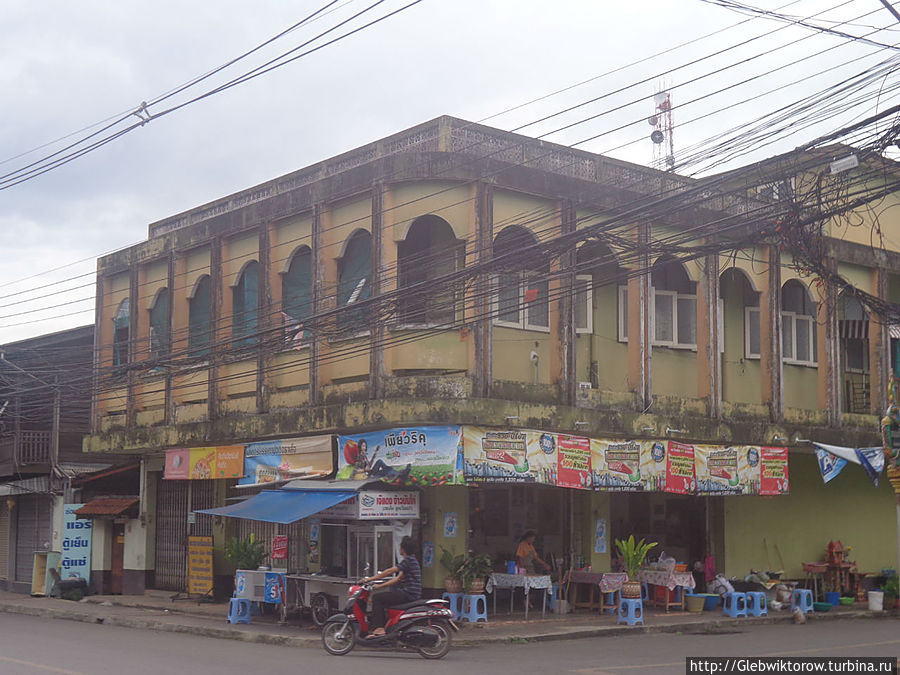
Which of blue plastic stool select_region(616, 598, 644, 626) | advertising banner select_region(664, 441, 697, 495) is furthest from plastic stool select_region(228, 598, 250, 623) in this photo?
advertising banner select_region(664, 441, 697, 495)

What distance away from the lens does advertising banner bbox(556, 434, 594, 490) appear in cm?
1847

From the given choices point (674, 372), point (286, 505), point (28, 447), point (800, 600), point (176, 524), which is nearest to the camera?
point (286, 505)

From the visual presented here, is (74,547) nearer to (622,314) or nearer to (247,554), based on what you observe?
(247,554)

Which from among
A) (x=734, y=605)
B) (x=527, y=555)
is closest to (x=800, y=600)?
Result: (x=734, y=605)

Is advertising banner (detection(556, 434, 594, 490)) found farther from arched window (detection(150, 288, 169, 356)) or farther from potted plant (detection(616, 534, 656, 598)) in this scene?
arched window (detection(150, 288, 169, 356))

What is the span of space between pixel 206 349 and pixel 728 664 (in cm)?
1314

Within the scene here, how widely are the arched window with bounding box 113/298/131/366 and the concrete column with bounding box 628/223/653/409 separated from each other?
12192 mm

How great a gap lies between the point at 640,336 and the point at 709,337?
71.0 inches

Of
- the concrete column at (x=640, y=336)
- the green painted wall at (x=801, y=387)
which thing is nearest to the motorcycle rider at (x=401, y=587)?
the concrete column at (x=640, y=336)

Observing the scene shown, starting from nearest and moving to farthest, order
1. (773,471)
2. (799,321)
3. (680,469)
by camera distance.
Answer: (680,469), (773,471), (799,321)

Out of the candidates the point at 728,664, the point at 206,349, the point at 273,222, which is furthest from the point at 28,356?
the point at 728,664

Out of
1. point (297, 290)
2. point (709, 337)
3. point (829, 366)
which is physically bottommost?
point (829, 366)

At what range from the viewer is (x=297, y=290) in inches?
845

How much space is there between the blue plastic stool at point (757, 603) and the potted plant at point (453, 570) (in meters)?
5.92
